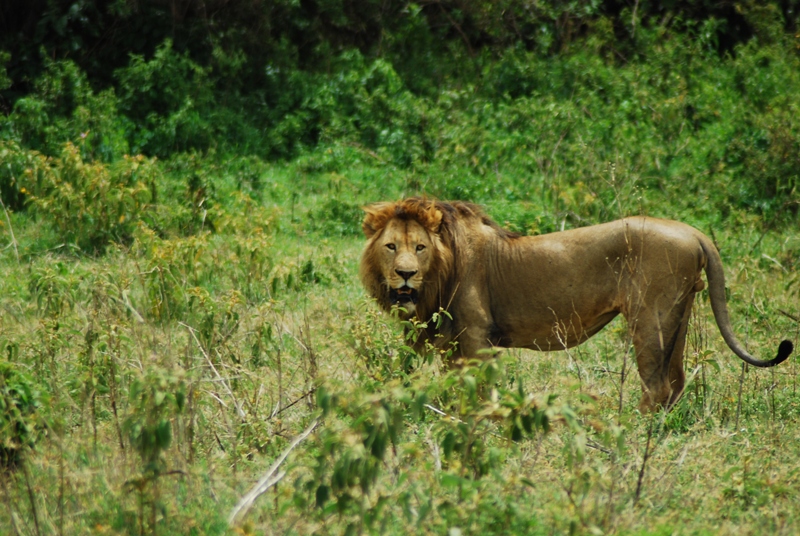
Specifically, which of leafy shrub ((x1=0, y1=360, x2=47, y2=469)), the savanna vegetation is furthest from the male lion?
leafy shrub ((x1=0, y1=360, x2=47, y2=469))

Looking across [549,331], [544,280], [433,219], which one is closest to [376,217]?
[433,219]

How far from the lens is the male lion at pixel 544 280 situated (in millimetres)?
4934

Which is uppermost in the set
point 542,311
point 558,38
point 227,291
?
point 558,38

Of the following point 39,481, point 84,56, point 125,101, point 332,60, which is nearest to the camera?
point 39,481

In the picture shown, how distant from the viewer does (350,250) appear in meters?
7.88

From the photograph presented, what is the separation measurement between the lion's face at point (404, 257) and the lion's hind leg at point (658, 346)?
1084 mm

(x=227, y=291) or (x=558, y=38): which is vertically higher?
(x=558, y=38)

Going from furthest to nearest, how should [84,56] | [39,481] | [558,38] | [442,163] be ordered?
[558,38]
[84,56]
[442,163]
[39,481]

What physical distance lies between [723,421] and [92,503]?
3.00 m

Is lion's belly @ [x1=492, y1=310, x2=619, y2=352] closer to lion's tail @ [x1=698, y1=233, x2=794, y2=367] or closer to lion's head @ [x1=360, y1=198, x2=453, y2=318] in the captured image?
lion's head @ [x1=360, y1=198, x2=453, y2=318]

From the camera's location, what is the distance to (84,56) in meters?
10.8

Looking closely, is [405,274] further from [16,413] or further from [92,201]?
[92,201]

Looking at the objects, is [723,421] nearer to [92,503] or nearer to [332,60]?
[92,503]

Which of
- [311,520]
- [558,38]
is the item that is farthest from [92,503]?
[558,38]
